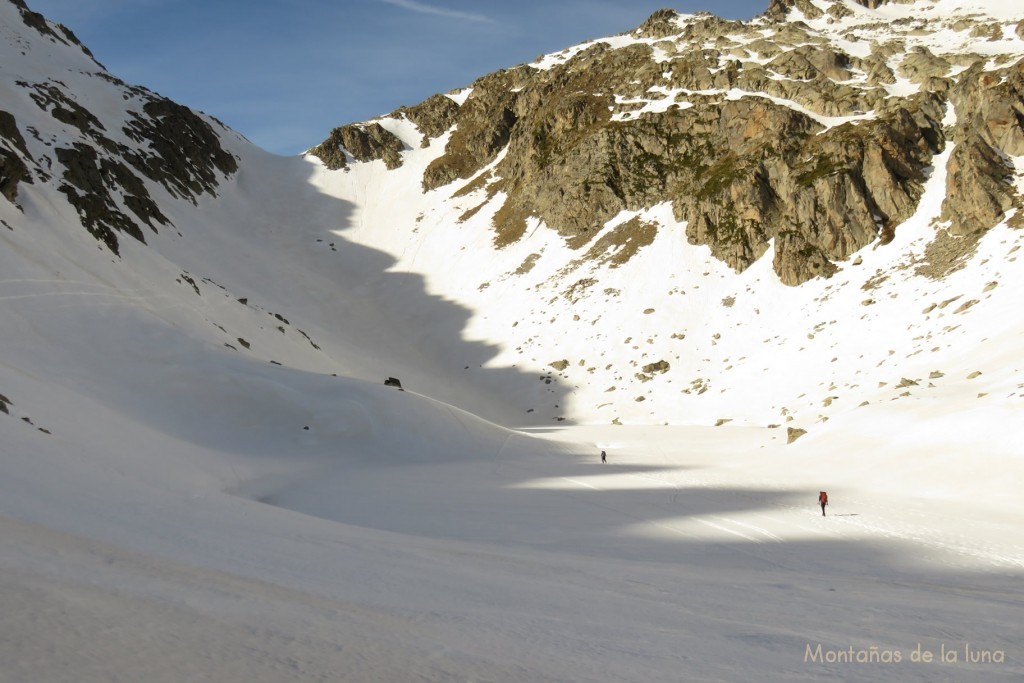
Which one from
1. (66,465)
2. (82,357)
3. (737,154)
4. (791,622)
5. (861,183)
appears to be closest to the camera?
(791,622)

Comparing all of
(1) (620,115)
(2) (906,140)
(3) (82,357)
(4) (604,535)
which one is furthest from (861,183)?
(3) (82,357)

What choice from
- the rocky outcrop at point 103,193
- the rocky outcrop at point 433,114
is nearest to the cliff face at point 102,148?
the rocky outcrop at point 103,193

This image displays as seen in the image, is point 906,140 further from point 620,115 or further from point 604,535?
point 604,535

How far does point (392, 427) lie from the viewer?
35.3 metres

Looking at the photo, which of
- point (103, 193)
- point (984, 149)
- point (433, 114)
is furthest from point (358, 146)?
point (984, 149)

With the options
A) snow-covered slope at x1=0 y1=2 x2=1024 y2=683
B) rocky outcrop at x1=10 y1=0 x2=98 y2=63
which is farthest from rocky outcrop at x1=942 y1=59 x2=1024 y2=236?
rocky outcrop at x1=10 y1=0 x2=98 y2=63

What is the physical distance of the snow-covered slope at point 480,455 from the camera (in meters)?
5.92

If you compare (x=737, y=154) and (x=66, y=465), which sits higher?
(x=737, y=154)

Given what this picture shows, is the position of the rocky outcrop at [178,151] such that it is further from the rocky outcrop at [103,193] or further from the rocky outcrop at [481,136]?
the rocky outcrop at [481,136]

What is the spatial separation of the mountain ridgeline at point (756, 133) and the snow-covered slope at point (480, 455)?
3517mm

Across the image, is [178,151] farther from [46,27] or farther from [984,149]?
[984,149]

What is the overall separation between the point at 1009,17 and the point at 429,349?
8637 centimetres

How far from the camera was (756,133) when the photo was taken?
73.6 m

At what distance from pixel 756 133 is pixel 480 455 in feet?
181
